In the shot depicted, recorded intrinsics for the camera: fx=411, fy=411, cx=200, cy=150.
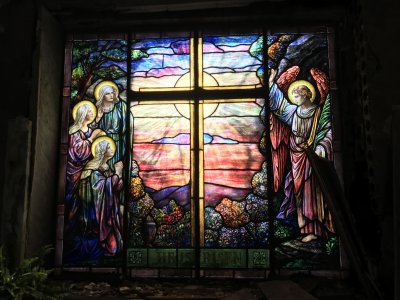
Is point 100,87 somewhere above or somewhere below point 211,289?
above

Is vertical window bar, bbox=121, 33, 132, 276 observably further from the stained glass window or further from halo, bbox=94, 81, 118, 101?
halo, bbox=94, 81, 118, 101

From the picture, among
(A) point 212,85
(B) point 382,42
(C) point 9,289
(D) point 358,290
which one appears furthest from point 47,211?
(B) point 382,42

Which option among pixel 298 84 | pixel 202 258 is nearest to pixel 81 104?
pixel 202 258

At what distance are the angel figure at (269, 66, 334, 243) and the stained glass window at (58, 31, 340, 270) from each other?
0.01 m

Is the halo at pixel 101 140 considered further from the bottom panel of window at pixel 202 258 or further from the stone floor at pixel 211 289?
the stone floor at pixel 211 289

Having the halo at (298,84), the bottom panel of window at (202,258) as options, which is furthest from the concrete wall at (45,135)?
the halo at (298,84)

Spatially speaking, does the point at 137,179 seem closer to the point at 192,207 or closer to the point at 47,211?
the point at 192,207

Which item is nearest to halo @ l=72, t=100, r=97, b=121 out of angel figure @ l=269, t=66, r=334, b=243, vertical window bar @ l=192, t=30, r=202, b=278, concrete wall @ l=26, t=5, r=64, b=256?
concrete wall @ l=26, t=5, r=64, b=256

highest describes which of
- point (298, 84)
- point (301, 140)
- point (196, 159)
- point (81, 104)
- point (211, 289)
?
point (298, 84)

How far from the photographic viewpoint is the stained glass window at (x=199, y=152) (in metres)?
4.20

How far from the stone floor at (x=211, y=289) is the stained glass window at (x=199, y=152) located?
0.18 meters

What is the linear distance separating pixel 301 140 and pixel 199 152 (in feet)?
3.53

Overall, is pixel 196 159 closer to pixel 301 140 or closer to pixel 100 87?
pixel 301 140

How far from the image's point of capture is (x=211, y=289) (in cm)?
393
